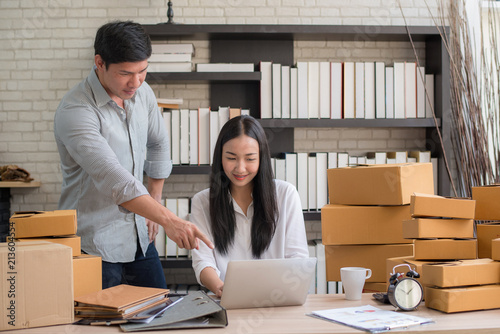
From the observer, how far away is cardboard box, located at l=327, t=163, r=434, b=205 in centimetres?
200

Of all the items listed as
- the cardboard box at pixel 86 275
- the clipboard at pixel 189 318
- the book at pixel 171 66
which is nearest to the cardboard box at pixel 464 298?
the clipboard at pixel 189 318

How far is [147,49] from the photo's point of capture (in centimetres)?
201

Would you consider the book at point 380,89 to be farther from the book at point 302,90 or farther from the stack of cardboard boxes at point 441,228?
the stack of cardboard boxes at point 441,228

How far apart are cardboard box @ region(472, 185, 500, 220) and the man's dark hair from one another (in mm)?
1301

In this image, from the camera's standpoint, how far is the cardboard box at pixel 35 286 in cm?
139

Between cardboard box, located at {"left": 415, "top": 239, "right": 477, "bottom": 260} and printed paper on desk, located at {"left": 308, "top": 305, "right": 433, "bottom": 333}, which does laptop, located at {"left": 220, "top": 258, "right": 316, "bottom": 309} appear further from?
cardboard box, located at {"left": 415, "top": 239, "right": 477, "bottom": 260}

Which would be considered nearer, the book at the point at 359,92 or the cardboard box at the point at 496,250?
the cardboard box at the point at 496,250

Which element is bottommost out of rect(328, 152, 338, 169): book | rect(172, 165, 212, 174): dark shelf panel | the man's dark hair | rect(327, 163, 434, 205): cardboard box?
rect(327, 163, 434, 205): cardboard box

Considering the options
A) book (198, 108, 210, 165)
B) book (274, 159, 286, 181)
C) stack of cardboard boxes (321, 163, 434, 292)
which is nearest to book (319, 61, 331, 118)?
book (274, 159, 286, 181)

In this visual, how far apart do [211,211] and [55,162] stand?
1.73 metres

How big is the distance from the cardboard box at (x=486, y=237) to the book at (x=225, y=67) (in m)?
1.83

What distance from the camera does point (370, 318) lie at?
58.6 inches

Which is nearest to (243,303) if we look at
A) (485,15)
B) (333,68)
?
(333,68)

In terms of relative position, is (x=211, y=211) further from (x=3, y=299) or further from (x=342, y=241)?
(x=3, y=299)
